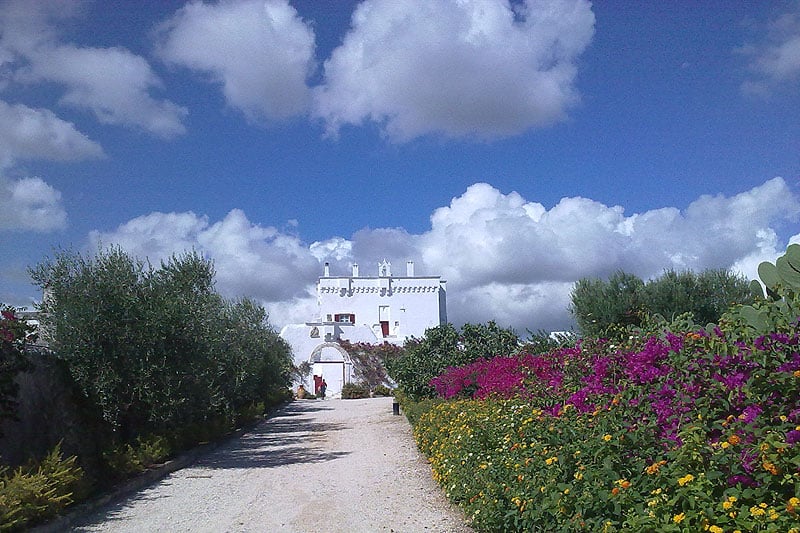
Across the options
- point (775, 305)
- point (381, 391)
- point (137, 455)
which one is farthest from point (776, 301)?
point (381, 391)

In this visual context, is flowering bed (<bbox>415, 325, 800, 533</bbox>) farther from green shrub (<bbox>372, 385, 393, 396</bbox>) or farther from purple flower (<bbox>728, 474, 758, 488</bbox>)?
green shrub (<bbox>372, 385, 393, 396</bbox>)

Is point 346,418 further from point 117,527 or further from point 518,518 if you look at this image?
point 518,518

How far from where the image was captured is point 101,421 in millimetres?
12500

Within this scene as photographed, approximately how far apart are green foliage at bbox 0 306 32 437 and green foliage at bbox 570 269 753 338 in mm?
17131

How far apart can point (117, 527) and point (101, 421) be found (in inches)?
183

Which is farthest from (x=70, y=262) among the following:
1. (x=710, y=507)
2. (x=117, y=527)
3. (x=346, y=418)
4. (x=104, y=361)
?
(x=346, y=418)

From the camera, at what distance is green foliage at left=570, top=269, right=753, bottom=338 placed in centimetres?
2283

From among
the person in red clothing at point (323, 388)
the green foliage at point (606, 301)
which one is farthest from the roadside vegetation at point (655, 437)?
the person in red clothing at point (323, 388)

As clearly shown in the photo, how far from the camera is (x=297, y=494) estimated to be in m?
10.3

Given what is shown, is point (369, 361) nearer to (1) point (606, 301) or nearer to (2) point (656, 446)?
(1) point (606, 301)

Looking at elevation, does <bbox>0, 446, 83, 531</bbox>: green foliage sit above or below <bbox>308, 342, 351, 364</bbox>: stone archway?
below

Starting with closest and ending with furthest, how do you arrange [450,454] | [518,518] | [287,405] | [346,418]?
[518,518] → [450,454] → [346,418] → [287,405]

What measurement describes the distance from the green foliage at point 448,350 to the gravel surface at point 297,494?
10.6 feet

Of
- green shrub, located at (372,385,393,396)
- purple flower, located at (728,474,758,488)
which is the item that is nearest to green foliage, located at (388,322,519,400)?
purple flower, located at (728,474,758,488)
